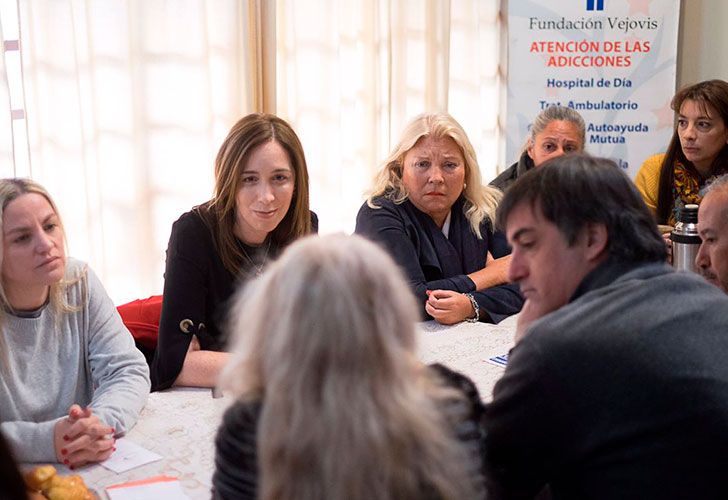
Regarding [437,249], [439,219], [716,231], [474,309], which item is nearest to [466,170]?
[439,219]

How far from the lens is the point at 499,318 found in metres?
2.92

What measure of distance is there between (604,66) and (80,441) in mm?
4009

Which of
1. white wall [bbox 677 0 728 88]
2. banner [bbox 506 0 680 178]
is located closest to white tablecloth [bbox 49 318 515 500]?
banner [bbox 506 0 680 178]

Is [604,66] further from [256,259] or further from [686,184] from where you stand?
[256,259]

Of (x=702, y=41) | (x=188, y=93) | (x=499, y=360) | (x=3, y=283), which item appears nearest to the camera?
(x=3, y=283)

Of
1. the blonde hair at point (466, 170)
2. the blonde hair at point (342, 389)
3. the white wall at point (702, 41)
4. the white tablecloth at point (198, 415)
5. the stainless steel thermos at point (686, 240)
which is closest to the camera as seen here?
the blonde hair at point (342, 389)

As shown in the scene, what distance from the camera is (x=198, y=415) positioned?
2037mm

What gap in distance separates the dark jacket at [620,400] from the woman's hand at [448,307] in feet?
4.66

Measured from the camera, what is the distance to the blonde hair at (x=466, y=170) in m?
3.15

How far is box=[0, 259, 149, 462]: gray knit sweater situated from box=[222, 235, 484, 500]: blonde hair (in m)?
0.99

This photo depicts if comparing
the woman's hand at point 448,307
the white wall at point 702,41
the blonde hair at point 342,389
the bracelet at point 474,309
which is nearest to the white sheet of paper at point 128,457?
the blonde hair at point 342,389

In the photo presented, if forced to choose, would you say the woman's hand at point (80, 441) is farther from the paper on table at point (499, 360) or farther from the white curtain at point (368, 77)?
the white curtain at point (368, 77)

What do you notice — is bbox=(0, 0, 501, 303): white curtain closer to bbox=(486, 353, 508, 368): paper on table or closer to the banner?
the banner

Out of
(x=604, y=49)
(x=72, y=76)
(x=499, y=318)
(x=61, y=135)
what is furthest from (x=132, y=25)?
(x=604, y=49)
